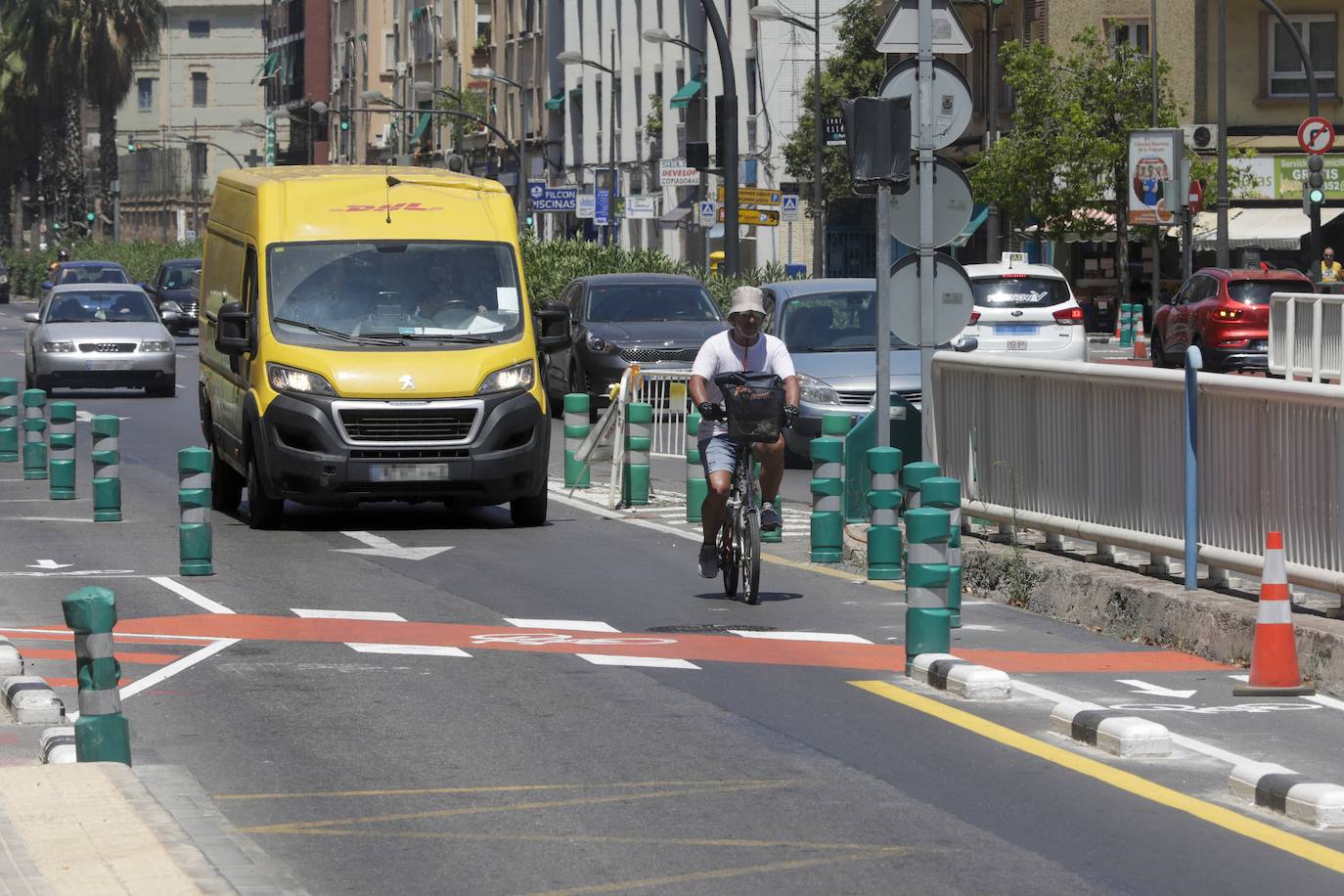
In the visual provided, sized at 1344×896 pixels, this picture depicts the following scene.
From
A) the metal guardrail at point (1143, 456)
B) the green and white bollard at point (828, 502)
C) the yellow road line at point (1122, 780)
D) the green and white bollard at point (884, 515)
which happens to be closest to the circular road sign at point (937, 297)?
the metal guardrail at point (1143, 456)

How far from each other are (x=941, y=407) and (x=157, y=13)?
8186 centimetres

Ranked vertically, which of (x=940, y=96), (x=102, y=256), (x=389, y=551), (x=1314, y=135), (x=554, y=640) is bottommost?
(x=389, y=551)

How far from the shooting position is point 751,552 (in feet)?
43.9

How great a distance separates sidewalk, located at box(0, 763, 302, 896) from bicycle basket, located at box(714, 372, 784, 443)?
6.10m

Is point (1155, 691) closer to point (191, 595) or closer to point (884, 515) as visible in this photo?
point (884, 515)

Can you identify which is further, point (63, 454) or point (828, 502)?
point (63, 454)

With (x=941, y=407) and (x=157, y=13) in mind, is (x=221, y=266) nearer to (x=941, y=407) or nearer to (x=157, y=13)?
(x=941, y=407)

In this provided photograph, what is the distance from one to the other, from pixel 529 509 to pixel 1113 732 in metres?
9.91

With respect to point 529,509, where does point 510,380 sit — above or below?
above

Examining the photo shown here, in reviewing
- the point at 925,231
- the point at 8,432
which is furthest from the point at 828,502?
the point at 8,432

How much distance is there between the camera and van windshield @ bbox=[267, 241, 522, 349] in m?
18.4

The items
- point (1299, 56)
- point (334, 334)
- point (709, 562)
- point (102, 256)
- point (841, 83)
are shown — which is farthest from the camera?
point (102, 256)

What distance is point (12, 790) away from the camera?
749cm

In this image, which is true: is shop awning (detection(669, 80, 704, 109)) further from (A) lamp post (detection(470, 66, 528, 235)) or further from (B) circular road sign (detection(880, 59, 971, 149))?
(B) circular road sign (detection(880, 59, 971, 149))
